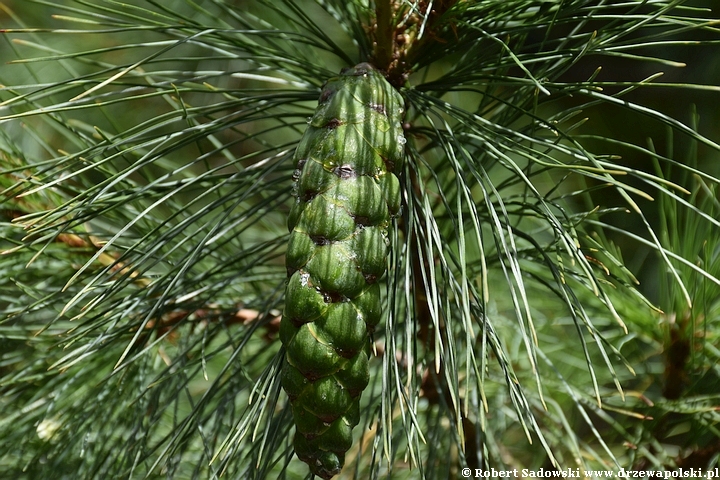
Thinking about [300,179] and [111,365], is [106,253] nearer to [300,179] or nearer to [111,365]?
Answer: [111,365]

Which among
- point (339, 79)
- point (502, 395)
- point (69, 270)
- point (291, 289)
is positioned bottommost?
point (502, 395)

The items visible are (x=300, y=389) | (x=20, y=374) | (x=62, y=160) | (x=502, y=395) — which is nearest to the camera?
(x=300, y=389)

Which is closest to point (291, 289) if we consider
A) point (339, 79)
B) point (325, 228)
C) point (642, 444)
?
point (325, 228)
